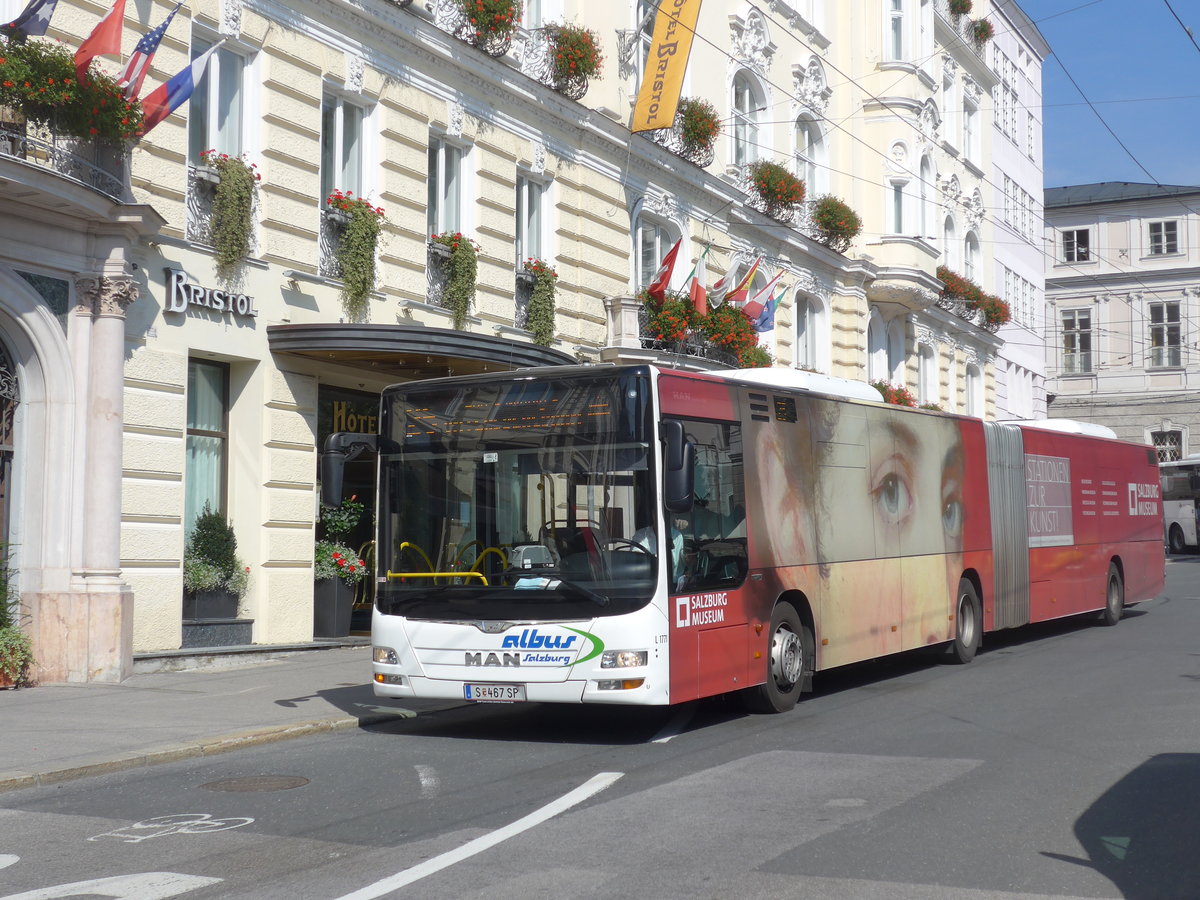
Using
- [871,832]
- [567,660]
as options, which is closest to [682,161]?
[567,660]

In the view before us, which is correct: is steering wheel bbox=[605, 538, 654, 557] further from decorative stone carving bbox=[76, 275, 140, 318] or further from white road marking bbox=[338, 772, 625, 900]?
decorative stone carving bbox=[76, 275, 140, 318]

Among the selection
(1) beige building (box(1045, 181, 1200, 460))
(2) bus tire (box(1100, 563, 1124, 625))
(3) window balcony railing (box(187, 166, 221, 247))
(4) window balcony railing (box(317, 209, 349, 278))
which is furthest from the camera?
(1) beige building (box(1045, 181, 1200, 460))

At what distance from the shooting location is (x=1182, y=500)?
49.5 m

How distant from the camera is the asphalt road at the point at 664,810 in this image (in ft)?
21.3

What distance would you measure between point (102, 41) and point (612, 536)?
734 centimetres

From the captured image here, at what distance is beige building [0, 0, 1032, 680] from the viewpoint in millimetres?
14422

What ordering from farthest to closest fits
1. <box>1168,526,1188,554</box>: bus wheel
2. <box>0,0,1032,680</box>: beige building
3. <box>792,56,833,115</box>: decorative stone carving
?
<box>1168,526,1188,554</box>: bus wheel < <box>792,56,833,115</box>: decorative stone carving < <box>0,0,1032,680</box>: beige building

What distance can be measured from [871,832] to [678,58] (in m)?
18.7

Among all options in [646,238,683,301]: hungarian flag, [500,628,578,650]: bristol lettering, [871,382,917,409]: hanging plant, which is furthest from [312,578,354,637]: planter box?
[871,382,917,409]: hanging plant

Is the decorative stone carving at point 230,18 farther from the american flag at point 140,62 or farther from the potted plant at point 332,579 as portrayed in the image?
the potted plant at point 332,579

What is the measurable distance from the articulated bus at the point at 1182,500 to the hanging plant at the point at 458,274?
35.7 metres

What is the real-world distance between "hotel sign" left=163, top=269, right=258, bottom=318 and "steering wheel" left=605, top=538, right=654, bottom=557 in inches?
279

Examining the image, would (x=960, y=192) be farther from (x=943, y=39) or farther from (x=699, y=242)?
(x=699, y=242)

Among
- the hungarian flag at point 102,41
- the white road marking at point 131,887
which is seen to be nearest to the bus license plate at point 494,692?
the white road marking at point 131,887
